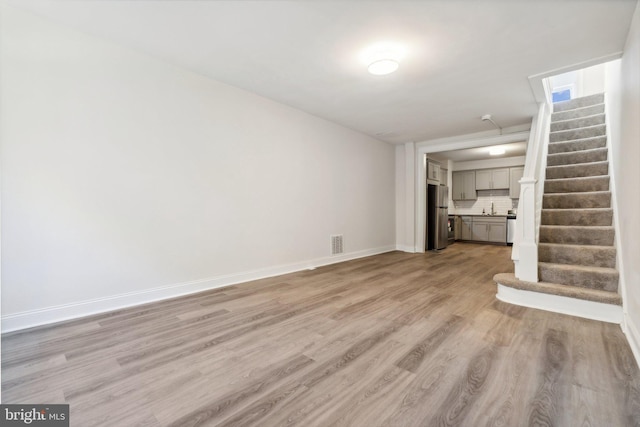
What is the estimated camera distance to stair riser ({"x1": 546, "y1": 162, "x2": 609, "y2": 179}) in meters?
3.82

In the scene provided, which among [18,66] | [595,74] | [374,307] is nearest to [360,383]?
[374,307]

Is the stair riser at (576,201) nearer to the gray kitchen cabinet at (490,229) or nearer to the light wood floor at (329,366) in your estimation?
the light wood floor at (329,366)

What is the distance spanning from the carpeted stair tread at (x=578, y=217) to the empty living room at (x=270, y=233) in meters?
0.02

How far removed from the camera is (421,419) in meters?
1.27

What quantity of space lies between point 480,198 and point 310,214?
6.60 meters

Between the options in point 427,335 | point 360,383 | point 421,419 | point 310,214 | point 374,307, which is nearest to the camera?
point 421,419

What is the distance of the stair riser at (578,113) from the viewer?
4629mm

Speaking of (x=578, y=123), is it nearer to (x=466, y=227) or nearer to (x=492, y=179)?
(x=492, y=179)

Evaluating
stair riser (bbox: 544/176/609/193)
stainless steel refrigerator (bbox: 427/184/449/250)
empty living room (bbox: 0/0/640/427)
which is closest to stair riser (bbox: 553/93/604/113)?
empty living room (bbox: 0/0/640/427)

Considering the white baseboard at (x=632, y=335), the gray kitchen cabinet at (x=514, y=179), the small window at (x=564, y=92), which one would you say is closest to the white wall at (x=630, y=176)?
the white baseboard at (x=632, y=335)

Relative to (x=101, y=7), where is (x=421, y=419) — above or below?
below

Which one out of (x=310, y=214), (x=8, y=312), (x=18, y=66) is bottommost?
(x=8, y=312)

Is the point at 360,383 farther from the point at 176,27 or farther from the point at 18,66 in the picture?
the point at 18,66

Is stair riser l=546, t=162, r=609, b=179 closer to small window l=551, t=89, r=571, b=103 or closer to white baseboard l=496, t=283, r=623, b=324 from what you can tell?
white baseboard l=496, t=283, r=623, b=324
